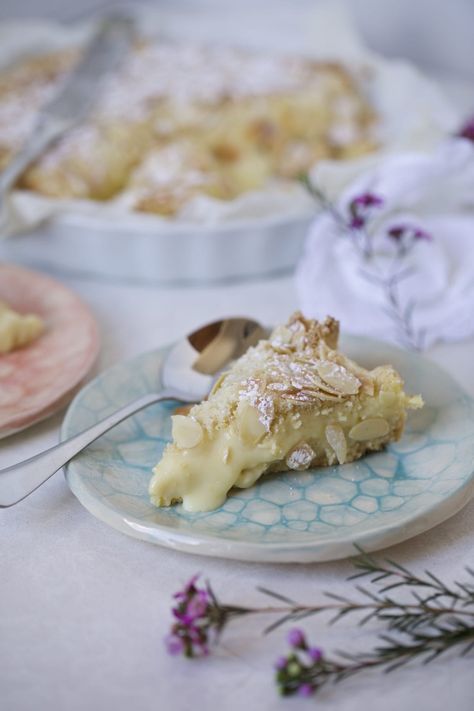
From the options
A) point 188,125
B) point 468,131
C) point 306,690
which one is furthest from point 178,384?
point 188,125

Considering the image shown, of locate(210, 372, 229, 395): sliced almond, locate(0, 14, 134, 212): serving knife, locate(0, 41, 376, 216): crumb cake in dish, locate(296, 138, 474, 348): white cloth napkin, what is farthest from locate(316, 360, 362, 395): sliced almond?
locate(0, 14, 134, 212): serving knife

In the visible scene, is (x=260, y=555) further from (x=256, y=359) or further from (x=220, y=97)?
(x=220, y=97)

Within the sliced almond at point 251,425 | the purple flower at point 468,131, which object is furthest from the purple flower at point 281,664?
the purple flower at point 468,131

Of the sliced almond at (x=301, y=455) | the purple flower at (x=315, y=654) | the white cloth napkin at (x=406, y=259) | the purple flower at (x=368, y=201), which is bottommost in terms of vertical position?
the white cloth napkin at (x=406, y=259)

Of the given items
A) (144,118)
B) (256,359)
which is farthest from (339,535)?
(144,118)

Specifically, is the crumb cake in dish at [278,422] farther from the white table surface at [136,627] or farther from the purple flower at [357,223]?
the purple flower at [357,223]

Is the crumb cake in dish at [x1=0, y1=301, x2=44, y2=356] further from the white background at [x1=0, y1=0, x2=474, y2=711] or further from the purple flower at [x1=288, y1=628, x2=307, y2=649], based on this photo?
the purple flower at [x1=288, y1=628, x2=307, y2=649]

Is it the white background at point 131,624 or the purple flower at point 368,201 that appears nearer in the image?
the white background at point 131,624
